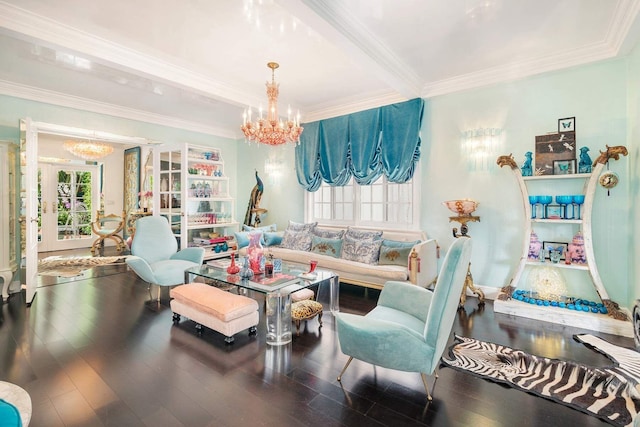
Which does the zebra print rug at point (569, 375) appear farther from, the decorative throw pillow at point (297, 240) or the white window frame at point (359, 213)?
the decorative throw pillow at point (297, 240)

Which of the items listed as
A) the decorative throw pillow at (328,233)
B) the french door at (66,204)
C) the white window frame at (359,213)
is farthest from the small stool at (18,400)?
the french door at (66,204)

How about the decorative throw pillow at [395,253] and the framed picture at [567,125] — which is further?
the decorative throw pillow at [395,253]

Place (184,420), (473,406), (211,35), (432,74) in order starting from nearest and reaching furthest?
(184,420) < (473,406) < (211,35) < (432,74)

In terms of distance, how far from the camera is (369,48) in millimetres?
3057

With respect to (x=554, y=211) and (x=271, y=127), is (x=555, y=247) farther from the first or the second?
(x=271, y=127)

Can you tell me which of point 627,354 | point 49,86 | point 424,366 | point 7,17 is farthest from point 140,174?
point 627,354

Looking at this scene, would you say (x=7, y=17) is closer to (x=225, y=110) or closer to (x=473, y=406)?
(x=225, y=110)

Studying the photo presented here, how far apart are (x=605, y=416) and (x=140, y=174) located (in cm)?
897

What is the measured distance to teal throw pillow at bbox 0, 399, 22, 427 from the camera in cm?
98

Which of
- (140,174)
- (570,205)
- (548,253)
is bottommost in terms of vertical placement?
(548,253)

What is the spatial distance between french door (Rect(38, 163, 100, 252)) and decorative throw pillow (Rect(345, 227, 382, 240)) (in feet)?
25.1

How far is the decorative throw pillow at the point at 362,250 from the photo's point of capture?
13.7ft

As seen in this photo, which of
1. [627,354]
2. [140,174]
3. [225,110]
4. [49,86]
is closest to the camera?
[627,354]

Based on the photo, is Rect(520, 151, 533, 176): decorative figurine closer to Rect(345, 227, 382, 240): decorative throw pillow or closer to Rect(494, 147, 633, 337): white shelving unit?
Rect(494, 147, 633, 337): white shelving unit
